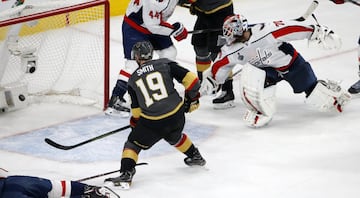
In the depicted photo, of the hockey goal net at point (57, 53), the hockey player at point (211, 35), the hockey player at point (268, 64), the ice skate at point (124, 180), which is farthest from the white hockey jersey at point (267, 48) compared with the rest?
the ice skate at point (124, 180)

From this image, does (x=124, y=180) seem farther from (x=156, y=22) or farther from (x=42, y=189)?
(x=156, y=22)

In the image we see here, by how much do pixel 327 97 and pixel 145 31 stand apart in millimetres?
1181

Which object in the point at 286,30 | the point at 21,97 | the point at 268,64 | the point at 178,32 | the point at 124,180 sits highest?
the point at 286,30

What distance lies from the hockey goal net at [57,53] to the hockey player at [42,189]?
1514 mm

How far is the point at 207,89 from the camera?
5406 mm

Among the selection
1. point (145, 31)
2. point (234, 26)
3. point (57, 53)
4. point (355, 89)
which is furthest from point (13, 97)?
point (355, 89)

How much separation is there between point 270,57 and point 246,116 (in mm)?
379

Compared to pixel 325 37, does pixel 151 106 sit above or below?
below

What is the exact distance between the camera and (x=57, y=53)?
5.56m

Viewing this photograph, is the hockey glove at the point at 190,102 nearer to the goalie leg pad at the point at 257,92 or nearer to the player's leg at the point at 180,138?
the player's leg at the point at 180,138

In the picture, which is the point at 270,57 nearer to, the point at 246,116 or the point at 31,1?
the point at 246,116

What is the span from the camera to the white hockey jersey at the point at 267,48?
199 inches

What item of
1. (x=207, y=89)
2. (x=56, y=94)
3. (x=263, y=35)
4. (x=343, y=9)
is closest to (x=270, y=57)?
(x=263, y=35)

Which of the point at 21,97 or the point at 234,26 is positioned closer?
the point at 234,26
